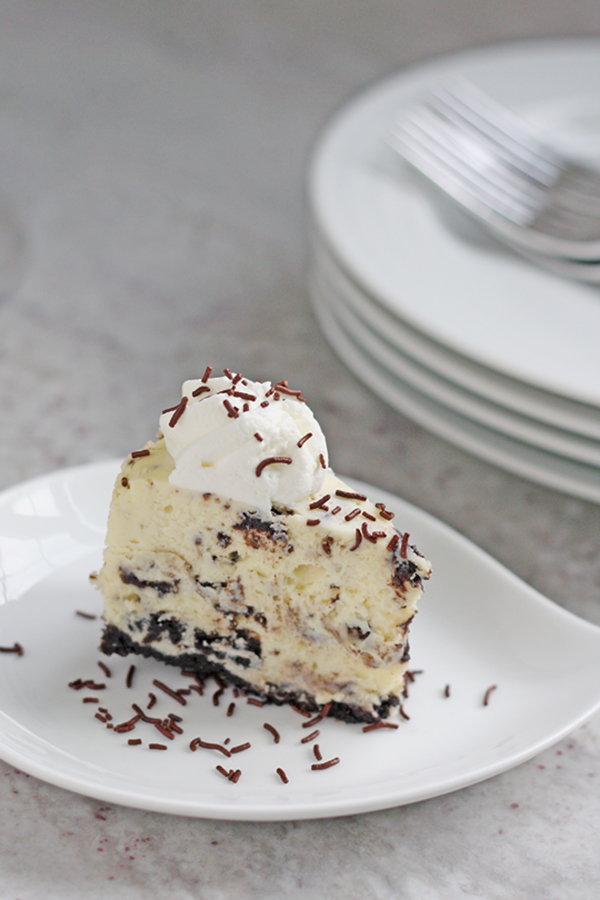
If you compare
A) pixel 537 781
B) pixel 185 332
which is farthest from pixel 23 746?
pixel 185 332

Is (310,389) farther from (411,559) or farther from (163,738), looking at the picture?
(163,738)

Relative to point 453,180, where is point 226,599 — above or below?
below

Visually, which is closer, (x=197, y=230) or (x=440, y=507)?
(x=440, y=507)

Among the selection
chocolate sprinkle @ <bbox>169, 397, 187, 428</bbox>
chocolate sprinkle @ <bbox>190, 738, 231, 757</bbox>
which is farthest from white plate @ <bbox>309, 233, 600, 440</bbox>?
chocolate sprinkle @ <bbox>190, 738, 231, 757</bbox>

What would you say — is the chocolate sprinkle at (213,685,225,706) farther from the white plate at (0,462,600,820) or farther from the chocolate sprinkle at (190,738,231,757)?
the chocolate sprinkle at (190,738,231,757)

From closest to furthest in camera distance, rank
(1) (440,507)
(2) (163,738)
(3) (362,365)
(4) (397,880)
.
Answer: (4) (397,880) < (2) (163,738) < (1) (440,507) < (3) (362,365)

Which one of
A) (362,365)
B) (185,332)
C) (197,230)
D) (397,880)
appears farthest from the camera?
(197,230)

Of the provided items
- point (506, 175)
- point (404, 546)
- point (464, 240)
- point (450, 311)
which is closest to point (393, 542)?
point (404, 546)
